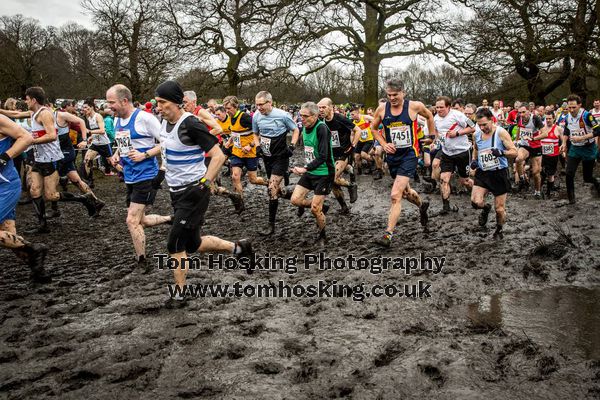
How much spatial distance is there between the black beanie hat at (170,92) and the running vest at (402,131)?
3314mm

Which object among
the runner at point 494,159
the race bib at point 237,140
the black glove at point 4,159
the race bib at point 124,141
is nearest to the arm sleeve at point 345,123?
the race bib at point 237,140

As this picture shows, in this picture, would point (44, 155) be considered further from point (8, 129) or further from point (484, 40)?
point (484, 40)

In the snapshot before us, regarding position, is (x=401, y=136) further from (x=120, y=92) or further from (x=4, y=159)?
(x=4, y=159)

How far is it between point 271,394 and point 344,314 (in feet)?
4.65

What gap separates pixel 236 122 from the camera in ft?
28.8

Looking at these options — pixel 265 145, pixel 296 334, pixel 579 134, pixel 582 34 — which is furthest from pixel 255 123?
pixel 582 34

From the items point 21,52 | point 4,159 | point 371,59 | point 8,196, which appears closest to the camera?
point 4,159

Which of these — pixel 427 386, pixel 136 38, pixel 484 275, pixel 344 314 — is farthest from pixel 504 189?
pixel 136 38

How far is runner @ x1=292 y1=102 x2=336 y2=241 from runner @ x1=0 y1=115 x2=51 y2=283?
318cm

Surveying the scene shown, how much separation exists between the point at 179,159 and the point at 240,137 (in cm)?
425

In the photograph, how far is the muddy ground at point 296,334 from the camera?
10.1 ft

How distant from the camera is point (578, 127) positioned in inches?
355

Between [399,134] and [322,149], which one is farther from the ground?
[399,134]

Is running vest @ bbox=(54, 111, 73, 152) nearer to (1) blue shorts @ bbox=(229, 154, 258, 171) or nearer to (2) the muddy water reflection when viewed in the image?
(1) blue shorts @ bbox=(229, 154, 258, 171)
